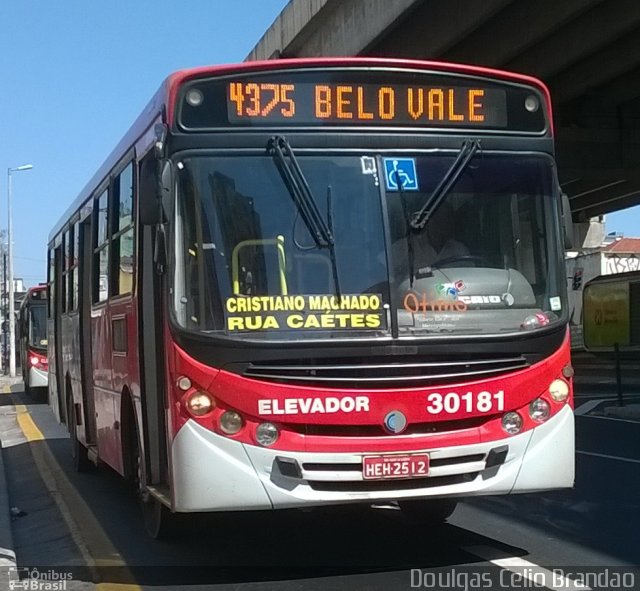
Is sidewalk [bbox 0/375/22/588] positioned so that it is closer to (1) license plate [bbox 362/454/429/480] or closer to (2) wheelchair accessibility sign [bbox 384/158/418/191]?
(1) license plate [bbox 362/454/429/480]

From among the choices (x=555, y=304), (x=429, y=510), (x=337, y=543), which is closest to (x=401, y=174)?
(x=555, y=304)

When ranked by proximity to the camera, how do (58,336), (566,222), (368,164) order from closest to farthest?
1. (368,164)
2. (566,222)
3. (58,336)

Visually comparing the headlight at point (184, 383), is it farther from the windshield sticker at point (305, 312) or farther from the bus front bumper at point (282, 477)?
the windshield sticker at point (305, 312)

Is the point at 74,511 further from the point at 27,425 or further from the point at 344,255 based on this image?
the point at 27,425

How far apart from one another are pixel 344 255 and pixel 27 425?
1479cm

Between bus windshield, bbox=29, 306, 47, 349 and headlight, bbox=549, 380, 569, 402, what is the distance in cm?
2285

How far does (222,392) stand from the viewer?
19.6 feet

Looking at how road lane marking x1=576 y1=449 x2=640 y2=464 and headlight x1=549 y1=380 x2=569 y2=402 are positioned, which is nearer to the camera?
headlight x1=549 y1=380 x2=569 y2=402

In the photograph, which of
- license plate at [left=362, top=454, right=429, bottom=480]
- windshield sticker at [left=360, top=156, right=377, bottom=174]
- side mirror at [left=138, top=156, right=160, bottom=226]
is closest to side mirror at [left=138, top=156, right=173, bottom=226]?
side mirror at [left=138, top=156, right=160, bottom=226]

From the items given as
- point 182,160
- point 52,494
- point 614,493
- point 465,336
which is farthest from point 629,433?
point 182,160

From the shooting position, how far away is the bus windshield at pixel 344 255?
6.12m

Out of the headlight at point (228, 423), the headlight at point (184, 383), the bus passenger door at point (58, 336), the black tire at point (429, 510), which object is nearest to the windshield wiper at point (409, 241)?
the headlight at point (228, 423)

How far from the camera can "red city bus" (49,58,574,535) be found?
599cm

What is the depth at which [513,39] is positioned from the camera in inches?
721
